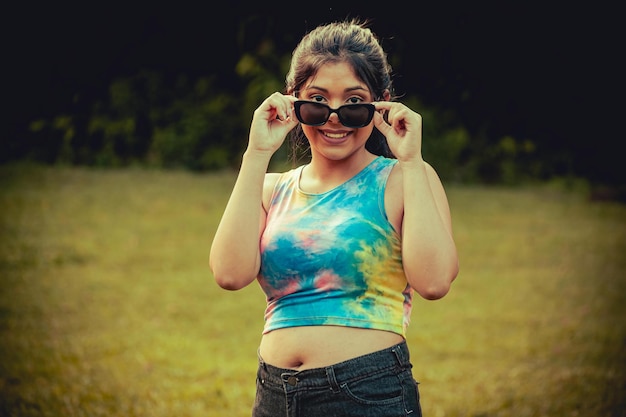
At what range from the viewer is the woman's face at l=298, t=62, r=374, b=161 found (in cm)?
239

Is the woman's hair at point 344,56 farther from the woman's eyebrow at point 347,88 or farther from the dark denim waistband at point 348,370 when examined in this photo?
the dark denim waistband at point 348,370

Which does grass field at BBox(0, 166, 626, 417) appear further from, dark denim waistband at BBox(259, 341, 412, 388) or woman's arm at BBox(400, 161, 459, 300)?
woman's arm at BBox(400, 161, 459, 300)

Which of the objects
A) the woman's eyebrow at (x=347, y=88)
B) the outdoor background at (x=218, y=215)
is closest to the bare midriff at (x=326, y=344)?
the woman's eyebrow at (x=347, y=88)

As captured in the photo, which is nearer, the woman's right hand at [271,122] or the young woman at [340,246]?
the young woman at [340,246]

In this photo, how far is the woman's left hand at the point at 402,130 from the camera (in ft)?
7.46

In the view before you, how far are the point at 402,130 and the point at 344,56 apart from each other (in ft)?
0.94

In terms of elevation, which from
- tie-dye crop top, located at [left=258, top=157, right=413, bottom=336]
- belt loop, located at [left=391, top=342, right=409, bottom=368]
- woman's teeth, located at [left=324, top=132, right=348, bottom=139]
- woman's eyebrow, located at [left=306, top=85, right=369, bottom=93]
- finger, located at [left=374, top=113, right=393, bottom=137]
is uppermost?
woman's eyebrow, located at [left=306, top=85, right=369, bottom=93]

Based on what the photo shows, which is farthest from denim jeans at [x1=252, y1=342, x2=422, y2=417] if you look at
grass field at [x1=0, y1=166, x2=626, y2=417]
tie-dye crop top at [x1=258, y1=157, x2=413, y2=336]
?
grass field at [x1=0, y1=166, x2=626, y2=417]

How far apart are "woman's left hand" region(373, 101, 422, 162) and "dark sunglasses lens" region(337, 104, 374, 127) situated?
0.12ft

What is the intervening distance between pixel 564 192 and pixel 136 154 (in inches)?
470

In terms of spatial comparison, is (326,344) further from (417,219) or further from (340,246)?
(417,219)

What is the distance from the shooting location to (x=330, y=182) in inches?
95.5

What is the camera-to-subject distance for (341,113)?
7.57 ft

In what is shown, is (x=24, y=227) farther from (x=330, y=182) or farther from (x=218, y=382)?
(x=330, y=182)
